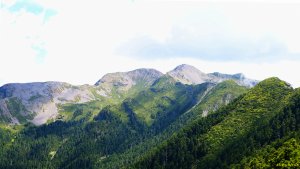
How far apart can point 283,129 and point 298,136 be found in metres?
27.3

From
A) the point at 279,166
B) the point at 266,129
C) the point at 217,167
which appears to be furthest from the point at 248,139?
the point at 279,166

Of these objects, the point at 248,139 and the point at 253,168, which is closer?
the point at 253,168

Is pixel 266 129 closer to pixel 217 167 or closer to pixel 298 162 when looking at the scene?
pixel 217 167

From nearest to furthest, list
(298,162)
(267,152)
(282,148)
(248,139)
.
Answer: (298,162) → (282,148) → (267,152) → (248,139)

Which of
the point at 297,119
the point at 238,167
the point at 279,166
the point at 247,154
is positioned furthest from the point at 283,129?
the point at 279,166

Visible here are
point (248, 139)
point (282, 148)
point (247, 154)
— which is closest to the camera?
point (282, 148)

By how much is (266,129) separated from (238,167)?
1380 inches

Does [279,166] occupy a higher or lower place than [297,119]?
lower

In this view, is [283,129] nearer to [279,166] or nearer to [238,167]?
[238,167]

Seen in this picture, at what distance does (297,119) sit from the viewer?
192375 mm

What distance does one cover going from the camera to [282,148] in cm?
15388

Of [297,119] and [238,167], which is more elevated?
[297,119]

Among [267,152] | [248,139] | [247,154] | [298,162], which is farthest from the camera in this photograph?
[248,139]

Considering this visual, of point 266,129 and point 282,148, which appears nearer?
point 282,148
